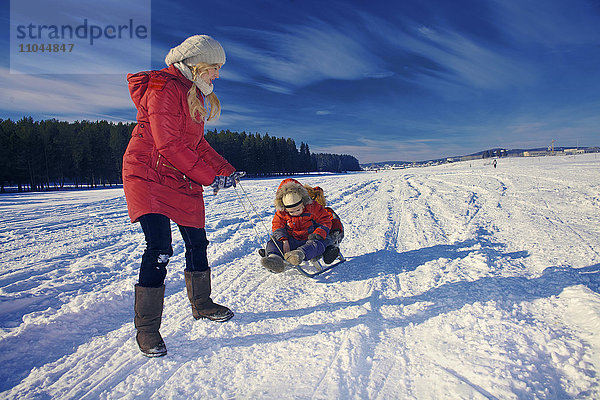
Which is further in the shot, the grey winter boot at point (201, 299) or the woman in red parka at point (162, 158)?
the grey winter boot at point (201, 299)

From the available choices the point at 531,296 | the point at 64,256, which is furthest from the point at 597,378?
the point at 64,256

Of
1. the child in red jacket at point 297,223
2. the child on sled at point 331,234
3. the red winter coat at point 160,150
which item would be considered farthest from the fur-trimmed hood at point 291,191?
the red winter coat at point 160,150

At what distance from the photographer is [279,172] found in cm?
7225

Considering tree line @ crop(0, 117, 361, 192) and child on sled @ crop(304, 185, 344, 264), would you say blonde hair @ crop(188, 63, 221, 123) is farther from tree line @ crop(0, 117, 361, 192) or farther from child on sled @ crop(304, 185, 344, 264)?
tree line @ crop(0, 117, 361, 192)

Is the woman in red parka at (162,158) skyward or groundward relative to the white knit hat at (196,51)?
groundward

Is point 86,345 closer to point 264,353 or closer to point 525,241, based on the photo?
point 264,353

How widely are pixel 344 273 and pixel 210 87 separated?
2.41m

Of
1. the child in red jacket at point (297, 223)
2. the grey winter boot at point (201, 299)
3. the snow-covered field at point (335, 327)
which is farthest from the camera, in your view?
the child in red jacket at point (297, 223)

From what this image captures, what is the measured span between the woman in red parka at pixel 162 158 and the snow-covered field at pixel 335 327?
17.1 inches

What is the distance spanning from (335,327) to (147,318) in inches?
52.8

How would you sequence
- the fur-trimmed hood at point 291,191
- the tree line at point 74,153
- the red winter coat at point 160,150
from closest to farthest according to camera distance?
the red winter coat at point 160,150 < the fur-trimmed hood at point 291,191 < the tree line at point 74,153

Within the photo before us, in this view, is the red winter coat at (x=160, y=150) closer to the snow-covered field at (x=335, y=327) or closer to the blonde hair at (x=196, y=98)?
the blonde hair at (x=196, y=98)

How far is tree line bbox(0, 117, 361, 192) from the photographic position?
117 ft

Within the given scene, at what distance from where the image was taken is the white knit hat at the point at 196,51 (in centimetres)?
198
